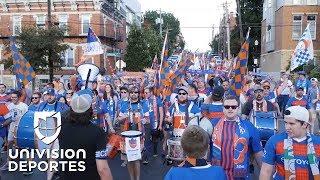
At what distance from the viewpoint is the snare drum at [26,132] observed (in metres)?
9.04

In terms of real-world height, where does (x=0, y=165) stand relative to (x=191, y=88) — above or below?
below

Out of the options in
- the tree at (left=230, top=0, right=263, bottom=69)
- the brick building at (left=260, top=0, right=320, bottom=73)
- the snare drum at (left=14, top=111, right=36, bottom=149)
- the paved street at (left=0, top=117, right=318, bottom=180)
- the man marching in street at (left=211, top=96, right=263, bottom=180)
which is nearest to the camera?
the man marching in street at (left=211, top=96, right=263, bottom=180)

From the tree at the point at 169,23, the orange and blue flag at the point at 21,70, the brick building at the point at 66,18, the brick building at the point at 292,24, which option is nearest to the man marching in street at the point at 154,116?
the orange and blue flag at the point at 21,70

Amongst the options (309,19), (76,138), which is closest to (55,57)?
(309,19)

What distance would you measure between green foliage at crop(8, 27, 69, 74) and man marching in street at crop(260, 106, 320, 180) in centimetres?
2904

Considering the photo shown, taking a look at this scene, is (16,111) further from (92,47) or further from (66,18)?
(66,18)

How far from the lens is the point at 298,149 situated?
A: 175 inches

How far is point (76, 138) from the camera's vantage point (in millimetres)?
4352

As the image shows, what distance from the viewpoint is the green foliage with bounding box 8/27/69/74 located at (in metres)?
32.4

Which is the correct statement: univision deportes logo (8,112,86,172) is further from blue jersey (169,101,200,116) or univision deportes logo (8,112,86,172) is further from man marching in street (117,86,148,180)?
blue jersey (169,101,200,116)

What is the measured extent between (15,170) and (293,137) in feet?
21.8

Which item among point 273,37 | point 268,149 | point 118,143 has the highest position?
point 273,37

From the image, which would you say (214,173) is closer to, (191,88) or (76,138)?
(76,138)

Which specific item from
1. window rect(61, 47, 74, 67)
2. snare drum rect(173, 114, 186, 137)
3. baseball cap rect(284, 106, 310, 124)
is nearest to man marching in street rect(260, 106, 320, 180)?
baseball cap rect(284, 106, 310, 124)
